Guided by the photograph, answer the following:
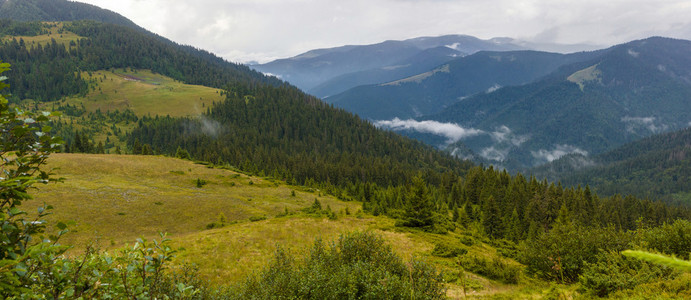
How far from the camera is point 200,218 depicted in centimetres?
5494

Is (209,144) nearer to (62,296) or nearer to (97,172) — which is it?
(97,172)

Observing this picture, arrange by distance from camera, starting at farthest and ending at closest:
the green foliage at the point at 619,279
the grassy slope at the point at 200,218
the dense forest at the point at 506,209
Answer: the grassy slope at the point at 200,218 → the dense forest at the point at 506,209 → the green foliage at the point at 619,279

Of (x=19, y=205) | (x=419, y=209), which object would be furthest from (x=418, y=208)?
(x=19, y=205)

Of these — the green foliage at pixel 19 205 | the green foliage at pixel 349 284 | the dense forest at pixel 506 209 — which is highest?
the green foliage at pixel 19 205

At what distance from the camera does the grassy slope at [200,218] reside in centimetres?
3388

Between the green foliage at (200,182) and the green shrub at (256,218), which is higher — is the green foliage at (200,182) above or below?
above

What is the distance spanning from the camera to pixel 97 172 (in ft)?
218

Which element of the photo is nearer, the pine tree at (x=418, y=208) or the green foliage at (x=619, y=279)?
the green foliage at (x=619, y=279)

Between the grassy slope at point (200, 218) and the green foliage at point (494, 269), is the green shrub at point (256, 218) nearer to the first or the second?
the grassy slope at point (200, 218)

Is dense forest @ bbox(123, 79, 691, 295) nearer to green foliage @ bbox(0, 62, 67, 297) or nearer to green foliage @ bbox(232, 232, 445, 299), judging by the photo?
green foliage @ bbox(232, 232, 445, 299)

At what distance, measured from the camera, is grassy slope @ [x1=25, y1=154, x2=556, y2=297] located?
111 feet

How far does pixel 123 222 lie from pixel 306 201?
1637 inches

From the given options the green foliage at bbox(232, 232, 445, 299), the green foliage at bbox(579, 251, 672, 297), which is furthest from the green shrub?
the green foliage at bbox(579, 251, 672, 297)

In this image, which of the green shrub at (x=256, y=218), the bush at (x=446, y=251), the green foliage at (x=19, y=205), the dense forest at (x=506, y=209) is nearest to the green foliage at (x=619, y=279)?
the dense forest at (x=506, y=209)
